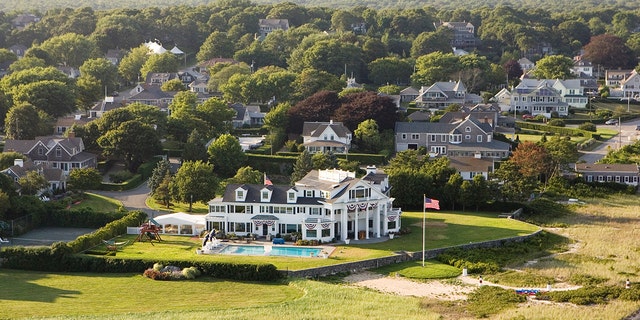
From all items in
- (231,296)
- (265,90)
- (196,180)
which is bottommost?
(231,296)

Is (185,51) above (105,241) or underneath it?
above

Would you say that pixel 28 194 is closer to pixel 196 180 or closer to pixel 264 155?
pixel 196 180

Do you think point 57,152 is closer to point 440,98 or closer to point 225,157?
point 225,157

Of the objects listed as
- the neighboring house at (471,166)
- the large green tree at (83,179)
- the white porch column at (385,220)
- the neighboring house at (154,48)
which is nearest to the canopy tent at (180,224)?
the white porch column at (385,220)

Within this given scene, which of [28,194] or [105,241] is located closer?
[105,241]

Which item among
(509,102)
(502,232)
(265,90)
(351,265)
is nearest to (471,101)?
(509,102)

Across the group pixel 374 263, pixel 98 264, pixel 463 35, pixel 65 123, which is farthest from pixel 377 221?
pixel 463 35
